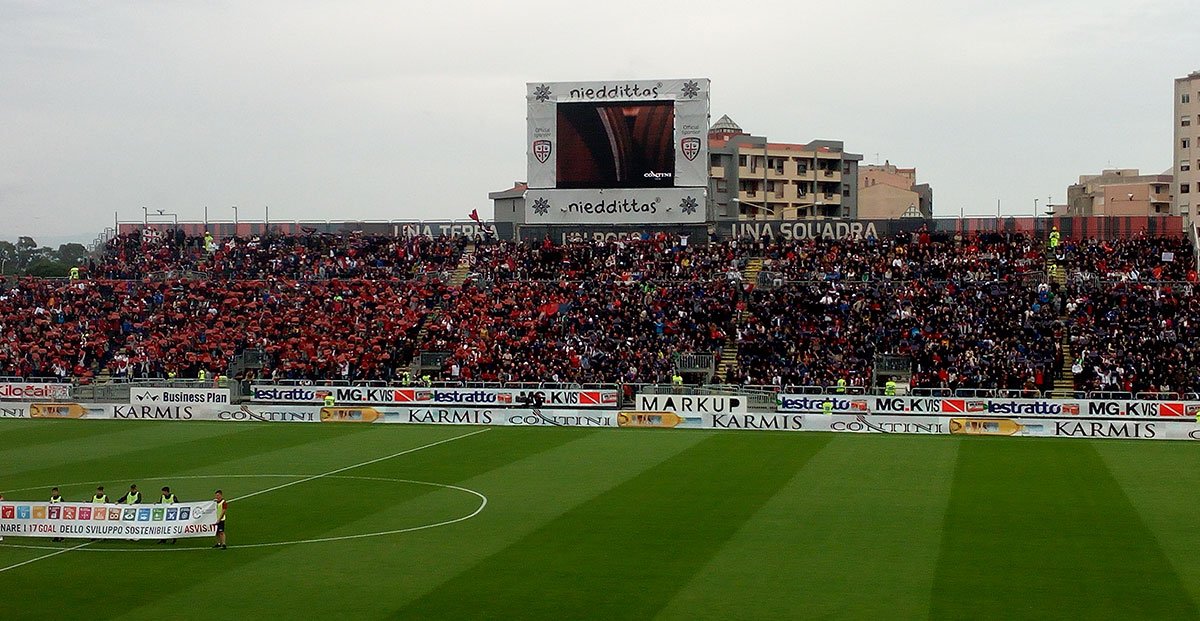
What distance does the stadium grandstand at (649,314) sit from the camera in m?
57.1

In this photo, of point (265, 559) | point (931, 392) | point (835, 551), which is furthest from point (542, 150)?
point (265, 559)

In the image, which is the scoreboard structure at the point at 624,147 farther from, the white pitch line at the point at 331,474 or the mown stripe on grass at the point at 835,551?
the mown stripe on grass at the point at 835,551

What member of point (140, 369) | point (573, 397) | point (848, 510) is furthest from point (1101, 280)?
point (140, 369)

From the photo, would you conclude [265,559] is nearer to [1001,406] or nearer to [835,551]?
[835,551]

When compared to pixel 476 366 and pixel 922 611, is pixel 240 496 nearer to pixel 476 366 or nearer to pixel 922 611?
pixel 922 611

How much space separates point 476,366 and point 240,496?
2686 centimetres

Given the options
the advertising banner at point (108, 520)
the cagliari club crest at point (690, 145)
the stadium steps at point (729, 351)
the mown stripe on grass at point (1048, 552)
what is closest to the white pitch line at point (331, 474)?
the advertising banner at point (108, 520)

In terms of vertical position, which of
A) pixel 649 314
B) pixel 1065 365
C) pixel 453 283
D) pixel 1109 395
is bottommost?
pixel 1109 395

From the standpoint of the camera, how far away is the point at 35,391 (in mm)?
58344

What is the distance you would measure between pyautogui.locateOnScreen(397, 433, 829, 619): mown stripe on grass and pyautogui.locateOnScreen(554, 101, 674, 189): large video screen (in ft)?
97.4

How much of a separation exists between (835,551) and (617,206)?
43354 millimetres

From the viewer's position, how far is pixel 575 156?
68188 mm

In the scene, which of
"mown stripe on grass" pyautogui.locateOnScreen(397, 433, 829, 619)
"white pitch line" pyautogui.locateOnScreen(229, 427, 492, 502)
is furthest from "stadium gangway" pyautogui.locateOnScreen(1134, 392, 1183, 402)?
"white pitch line" pyautogui.locateOnScreen(229, 427, 492, 502)

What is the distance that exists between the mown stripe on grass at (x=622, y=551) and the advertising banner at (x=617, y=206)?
1155 inches
